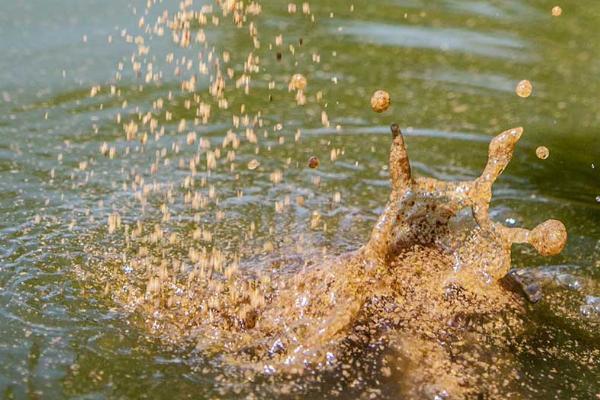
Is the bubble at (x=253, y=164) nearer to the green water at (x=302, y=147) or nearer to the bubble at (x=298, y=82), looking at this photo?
the green water at (x=302, y=147)

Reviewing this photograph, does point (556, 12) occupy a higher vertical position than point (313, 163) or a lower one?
higher

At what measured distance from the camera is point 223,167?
3609 millimetres

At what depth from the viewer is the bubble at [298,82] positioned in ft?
13.6

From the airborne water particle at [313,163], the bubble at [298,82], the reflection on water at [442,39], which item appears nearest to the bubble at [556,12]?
the reflection on water at [442,39]

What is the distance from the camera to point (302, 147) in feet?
12.4

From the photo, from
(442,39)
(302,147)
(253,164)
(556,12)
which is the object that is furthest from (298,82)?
(556,12)

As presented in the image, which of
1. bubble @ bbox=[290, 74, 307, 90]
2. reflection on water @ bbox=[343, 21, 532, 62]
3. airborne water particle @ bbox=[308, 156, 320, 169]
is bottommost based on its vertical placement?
airborne water particle @ bbox=[308, 156, 320, 169]

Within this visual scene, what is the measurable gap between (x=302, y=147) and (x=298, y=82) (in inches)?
19.9

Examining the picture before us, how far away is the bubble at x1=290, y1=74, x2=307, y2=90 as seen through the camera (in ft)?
13.6

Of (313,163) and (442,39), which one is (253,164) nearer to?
(313,163)

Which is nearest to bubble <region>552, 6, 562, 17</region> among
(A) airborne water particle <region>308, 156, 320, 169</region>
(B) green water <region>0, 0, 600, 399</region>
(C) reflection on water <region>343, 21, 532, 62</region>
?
(B) green water <region>0, 0, 600, 399</region>

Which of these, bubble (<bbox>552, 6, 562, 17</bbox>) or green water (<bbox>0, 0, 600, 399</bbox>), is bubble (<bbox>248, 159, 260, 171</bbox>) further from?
bubble (<bbox>552, 6, 562, 17</bbox>)

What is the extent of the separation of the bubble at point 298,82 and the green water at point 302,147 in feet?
0.19

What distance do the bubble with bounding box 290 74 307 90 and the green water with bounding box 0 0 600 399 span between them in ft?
0.19
